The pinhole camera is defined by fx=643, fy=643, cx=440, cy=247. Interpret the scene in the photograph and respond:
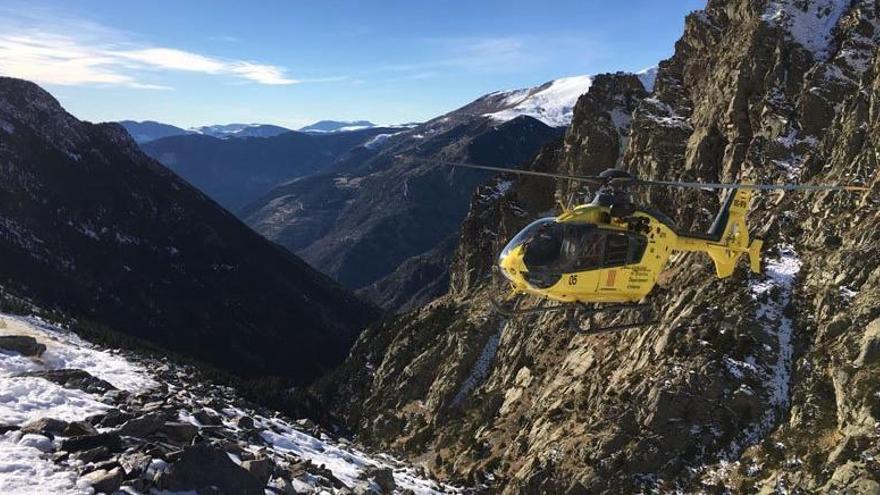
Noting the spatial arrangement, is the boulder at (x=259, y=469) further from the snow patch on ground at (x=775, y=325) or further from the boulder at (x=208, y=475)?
the snow patch on ground at (x=775, y=325)

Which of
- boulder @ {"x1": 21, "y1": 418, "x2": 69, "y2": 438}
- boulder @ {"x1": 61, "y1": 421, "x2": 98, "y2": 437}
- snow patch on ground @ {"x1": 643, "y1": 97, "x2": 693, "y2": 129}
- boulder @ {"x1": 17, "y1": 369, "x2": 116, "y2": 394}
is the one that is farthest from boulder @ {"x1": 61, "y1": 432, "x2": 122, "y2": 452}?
snow patch on ground @ {"x1": 643, "y1": 97, "x2": 693, "y2": 129}

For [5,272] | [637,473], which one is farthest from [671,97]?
[5,272]

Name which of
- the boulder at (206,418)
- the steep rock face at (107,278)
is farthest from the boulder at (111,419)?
the steep rock face at (107,278)

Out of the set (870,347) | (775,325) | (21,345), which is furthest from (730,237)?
(21,345)

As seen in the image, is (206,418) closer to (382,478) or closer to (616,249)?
(382,478)

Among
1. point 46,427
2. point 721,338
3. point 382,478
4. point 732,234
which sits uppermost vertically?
point 732,234

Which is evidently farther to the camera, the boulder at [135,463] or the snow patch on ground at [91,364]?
the snow patch on ground at [91,364]

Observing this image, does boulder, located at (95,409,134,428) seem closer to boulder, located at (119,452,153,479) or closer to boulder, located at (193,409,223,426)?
boulder, located at (119,452,153,479)

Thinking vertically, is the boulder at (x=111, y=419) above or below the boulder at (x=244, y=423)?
above
